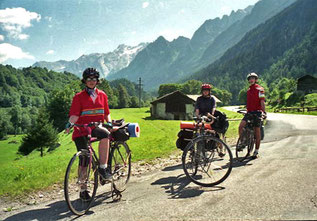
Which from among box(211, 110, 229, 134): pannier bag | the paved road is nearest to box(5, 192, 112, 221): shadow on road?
the paved road

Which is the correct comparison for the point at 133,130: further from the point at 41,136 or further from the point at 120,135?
the point at 41,136

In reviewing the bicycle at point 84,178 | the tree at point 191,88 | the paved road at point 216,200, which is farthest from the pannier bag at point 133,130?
the tree at point 191,88

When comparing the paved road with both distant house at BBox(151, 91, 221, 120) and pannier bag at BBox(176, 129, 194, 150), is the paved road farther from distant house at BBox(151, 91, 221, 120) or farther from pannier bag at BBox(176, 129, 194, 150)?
distant house at BBox(151, 91, 221, 120)

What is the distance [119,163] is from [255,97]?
222 inches

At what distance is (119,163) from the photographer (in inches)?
243

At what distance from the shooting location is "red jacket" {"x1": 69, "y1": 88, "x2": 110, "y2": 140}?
525 centimetres

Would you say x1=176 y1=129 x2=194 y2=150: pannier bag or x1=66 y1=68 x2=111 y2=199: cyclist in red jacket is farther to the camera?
x1=176 y1=129 x2=194 y2=150: pannier bag

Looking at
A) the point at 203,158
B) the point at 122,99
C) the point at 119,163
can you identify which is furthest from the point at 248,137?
the point at 122,99

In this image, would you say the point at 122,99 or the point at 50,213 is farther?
the point at 122,99

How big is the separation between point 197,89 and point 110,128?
135m

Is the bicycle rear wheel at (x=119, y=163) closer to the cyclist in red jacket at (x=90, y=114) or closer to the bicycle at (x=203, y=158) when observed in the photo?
the cyclist in red jacket at (x=90, y=114)

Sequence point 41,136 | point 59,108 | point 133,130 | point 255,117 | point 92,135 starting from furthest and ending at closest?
point 59,108
point 41,136
point 255,117
point 133,130
point 92,135

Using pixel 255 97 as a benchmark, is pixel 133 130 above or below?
below

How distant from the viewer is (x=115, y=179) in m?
5.86
